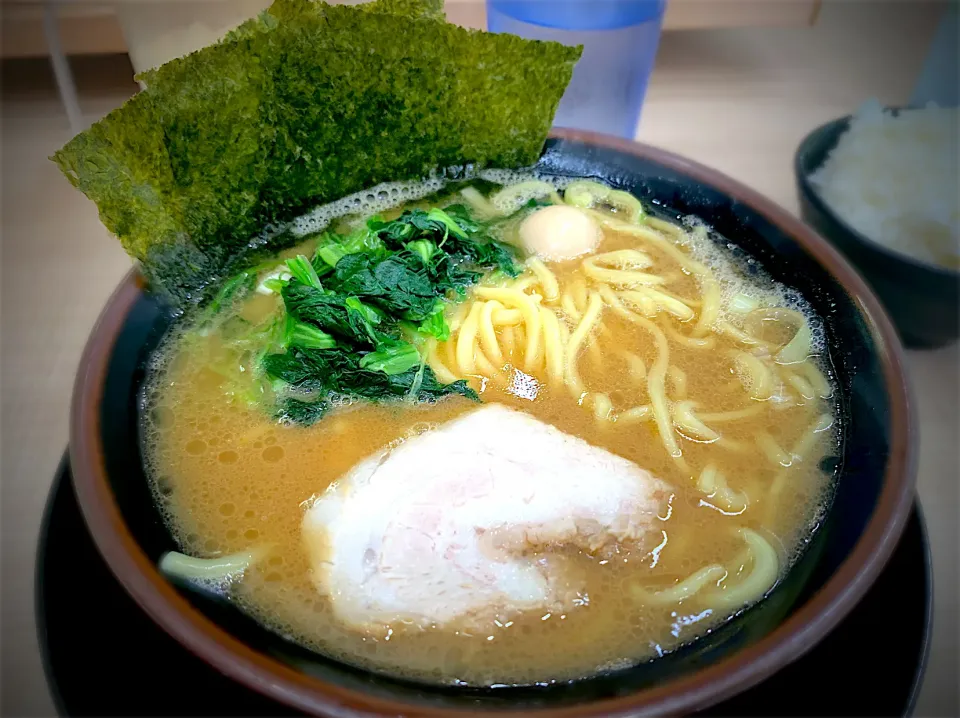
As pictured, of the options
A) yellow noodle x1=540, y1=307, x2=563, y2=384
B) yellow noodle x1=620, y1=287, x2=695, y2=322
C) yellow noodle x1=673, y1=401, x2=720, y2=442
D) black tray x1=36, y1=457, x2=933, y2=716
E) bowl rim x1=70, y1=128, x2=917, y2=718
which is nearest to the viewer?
bowl rim x1=70, y1=128, x2=917, y2=718

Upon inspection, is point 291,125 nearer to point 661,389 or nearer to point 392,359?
point 392,359

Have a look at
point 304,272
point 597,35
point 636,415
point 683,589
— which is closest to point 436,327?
point 304,272

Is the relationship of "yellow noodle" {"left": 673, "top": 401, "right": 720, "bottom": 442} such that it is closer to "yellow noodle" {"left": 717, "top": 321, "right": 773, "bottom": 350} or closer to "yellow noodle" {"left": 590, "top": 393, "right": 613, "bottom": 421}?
"yellow noodle" {"left": 590, "top": 393, "right": 613, "bottom": 421}

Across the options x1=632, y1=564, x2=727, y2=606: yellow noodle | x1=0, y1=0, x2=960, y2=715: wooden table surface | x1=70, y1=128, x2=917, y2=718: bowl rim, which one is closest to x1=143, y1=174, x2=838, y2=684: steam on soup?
x1=632, y1=564, x2=727, y2=606: yellow noodle

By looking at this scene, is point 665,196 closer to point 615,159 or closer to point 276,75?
point 615,159

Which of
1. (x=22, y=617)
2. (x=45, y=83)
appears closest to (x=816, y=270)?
(x=22, y=617)
